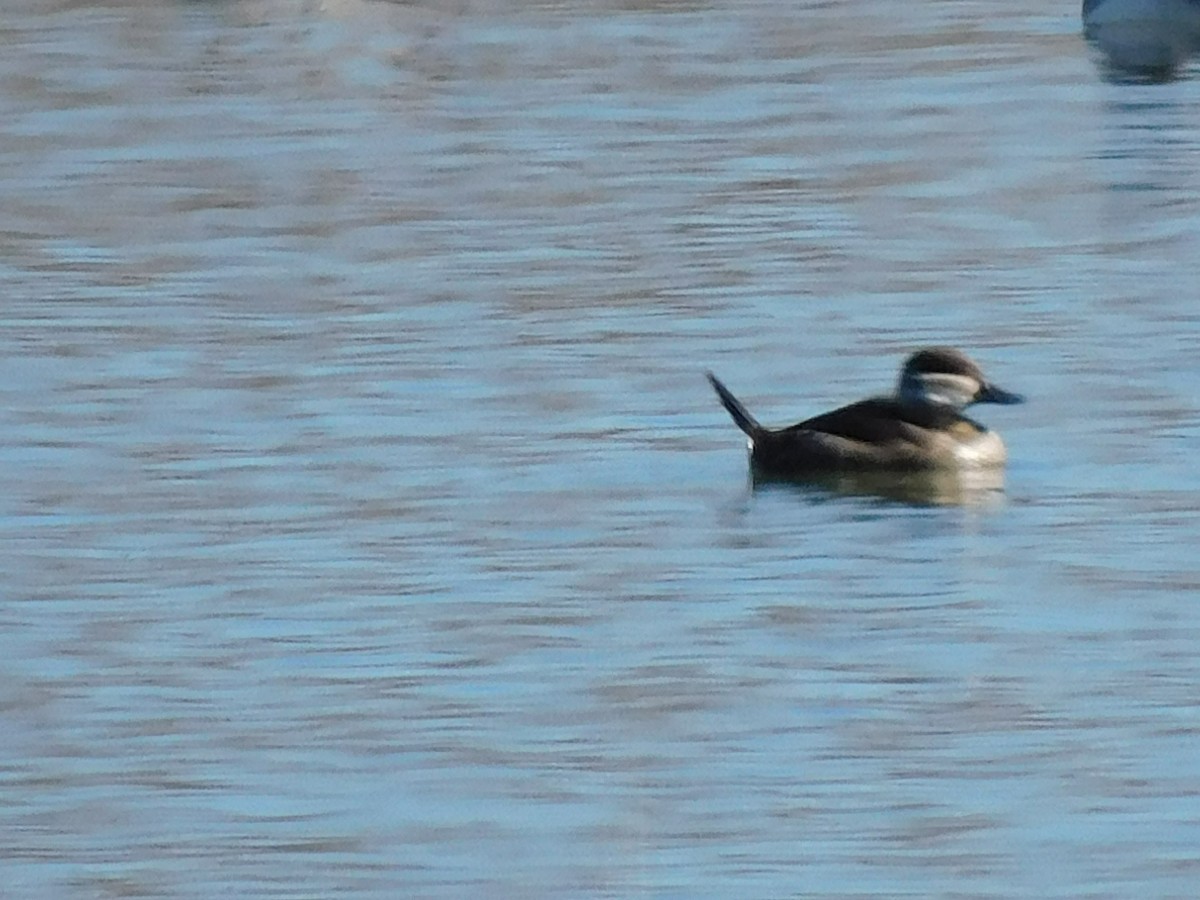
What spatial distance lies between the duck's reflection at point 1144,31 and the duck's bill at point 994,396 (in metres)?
9.62

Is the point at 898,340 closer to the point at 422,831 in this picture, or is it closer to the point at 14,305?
the point at 14,305

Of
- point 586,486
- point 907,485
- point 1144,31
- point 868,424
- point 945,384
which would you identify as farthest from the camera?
point 1144,31

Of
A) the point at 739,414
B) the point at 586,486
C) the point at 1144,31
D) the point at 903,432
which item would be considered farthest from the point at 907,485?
the point at 1144,31

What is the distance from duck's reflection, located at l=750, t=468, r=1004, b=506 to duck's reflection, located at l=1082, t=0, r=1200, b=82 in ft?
32.4

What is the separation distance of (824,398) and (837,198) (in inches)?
156

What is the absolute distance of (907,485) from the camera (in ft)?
42.0

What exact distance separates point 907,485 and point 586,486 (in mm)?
1118

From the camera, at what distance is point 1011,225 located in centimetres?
1694

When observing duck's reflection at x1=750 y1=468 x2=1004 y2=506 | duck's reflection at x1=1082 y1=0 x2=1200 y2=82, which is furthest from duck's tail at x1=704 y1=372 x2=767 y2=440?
duck's reflection at x1=1082 y1=0 x2=1200 y2=82

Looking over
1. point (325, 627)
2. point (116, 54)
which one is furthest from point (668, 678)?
point (116, 54)

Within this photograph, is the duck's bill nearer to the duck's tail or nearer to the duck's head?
the duck's head

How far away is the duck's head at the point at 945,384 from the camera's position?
505 inches

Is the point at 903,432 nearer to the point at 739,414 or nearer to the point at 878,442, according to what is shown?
the point at 878,442

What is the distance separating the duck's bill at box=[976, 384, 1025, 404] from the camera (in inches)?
507
